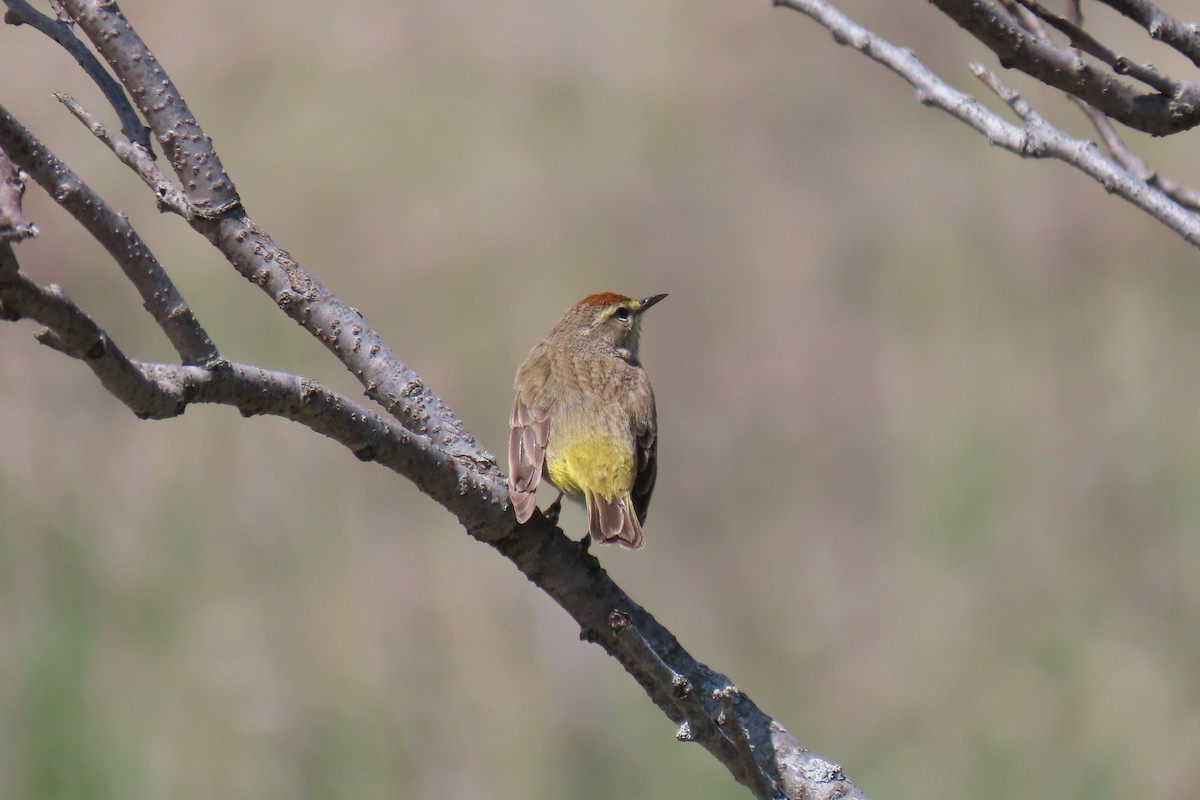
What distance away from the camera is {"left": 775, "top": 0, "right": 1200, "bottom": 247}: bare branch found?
2.63 m

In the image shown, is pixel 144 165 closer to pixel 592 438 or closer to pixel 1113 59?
pixel 1113 59

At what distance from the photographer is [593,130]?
10414 mm

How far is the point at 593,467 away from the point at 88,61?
1995 millimetres

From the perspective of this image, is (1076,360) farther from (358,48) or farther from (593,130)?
(358,48)

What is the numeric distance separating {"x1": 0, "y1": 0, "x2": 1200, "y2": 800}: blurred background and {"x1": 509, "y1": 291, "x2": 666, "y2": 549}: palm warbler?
2.13 meters

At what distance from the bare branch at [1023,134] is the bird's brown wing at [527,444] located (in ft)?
4.12

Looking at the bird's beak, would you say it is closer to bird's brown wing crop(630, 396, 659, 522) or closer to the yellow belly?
bird's brown wing crop(630, 396, 659, 522)

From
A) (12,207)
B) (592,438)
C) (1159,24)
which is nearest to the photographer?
(12,207)

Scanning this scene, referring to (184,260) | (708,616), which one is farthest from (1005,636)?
(184,260)

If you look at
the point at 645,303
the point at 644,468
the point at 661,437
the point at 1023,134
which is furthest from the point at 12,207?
the point at 661,437

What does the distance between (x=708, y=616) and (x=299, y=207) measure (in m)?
4.77

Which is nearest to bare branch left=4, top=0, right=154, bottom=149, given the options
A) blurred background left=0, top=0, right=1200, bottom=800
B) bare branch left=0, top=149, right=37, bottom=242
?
bare branch left=0, top=149, right=37, bottom=242

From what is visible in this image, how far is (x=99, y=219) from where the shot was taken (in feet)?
6.56

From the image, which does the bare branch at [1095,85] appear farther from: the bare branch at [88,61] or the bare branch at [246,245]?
the bare branch at [88,61]
